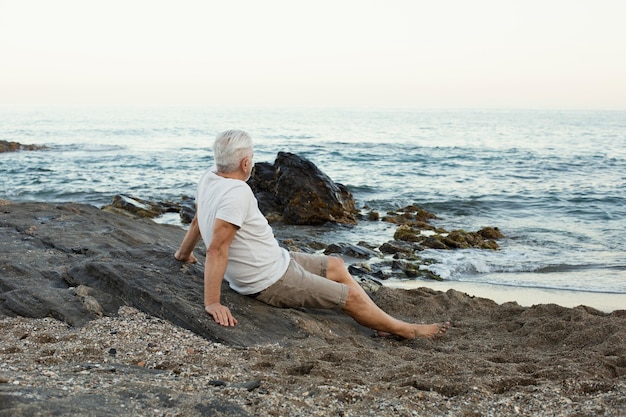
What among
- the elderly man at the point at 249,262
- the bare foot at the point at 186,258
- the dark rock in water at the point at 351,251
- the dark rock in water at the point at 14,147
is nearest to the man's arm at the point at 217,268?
the elderly man at the point at 249,262

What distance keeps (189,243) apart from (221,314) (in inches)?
40.4

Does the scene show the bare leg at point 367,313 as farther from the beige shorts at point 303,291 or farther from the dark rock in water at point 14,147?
the dark rock in water at point 14,147

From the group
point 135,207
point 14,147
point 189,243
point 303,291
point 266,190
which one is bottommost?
point 14,147

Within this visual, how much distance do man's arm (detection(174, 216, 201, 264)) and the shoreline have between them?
361 centimetres

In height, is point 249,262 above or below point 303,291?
above

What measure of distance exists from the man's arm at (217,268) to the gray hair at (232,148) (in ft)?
1.46

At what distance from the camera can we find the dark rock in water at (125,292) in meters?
5.00

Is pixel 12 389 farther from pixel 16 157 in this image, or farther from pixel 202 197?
pixel 16 157

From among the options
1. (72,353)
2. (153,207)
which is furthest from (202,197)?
(153,207)

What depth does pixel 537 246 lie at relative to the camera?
37.9 ft

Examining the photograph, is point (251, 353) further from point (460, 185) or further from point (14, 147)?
point (14, 147)

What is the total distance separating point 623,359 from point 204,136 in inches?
1699

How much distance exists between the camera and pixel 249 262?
201 inches

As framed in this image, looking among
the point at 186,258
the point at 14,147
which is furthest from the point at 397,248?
the point at 14,147
